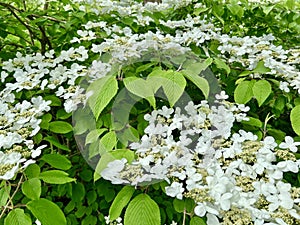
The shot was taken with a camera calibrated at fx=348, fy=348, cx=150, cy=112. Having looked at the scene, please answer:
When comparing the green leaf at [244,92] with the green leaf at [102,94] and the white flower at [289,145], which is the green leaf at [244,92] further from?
the green leaf at [102,94]

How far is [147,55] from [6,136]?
482mm

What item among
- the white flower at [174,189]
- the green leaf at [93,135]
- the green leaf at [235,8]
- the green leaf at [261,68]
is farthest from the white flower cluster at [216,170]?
the green leaf at [235,8]

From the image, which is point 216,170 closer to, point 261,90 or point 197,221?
point 197,221

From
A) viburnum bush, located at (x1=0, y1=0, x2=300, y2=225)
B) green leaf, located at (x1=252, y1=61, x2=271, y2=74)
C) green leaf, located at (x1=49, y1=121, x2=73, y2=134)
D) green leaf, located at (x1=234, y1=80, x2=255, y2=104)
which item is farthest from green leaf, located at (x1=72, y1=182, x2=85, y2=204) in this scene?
green leaf, located at (x1=252, y1=61, x2=271, y2=74)

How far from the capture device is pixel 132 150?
866 millimetres

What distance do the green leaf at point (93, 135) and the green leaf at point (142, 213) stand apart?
0.69 ft

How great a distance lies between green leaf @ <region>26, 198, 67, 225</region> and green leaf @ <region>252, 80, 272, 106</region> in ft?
2.01

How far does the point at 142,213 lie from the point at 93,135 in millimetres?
261

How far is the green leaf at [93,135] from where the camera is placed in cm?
89

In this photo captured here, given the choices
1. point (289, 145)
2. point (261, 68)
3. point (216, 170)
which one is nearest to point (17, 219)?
point (216, 170)

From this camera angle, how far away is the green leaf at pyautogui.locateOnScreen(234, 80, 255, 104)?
3.34ft

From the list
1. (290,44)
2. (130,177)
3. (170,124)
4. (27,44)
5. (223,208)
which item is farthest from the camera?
(27,44)

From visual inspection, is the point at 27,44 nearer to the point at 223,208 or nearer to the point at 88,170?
the point at 88,170

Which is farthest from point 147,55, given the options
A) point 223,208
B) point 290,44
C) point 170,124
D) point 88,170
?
point 290,44
